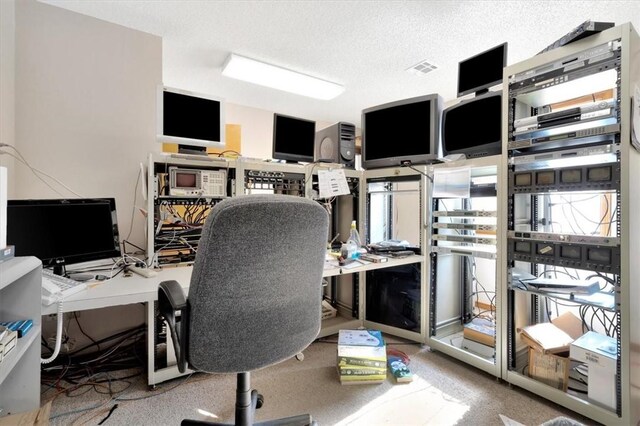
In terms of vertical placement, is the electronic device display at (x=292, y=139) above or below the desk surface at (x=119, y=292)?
above

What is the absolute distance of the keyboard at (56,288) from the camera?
1.15 m

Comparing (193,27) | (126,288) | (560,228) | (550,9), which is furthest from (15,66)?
(560,228)

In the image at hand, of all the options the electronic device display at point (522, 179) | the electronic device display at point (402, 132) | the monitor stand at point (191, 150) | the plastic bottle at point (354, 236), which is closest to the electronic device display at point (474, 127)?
the electronic device display at point (402, 132)

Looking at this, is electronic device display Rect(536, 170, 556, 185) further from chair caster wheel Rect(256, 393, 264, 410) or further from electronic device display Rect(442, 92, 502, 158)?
chair caster wheel Rect(256, 393, 264, 410)

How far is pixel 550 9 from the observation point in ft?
6.77

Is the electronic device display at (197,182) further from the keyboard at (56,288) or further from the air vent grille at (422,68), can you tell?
the air vent grille at (422,68)

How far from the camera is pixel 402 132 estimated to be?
225 centimetres

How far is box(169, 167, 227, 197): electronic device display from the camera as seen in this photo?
5.88 ft

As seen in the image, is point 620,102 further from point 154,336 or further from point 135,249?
point 135,249

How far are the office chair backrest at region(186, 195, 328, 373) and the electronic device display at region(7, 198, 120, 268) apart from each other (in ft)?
3.33

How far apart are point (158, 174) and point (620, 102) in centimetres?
245

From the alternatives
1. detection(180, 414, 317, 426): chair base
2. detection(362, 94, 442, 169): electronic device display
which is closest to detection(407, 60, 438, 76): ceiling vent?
detection(362, 94, 442, 169): electronic device display

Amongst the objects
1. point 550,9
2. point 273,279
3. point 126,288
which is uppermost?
point 550,9

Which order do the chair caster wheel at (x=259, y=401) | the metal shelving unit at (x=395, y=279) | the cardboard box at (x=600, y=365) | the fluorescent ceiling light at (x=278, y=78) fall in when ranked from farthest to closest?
the fluorescent ceiling light at (x=278, y=78)
the metal shelving unit at (x=395, y=279)
the chair caster wheel at (x=259, y=401)
the cardboard box at (x=600, y=365)
